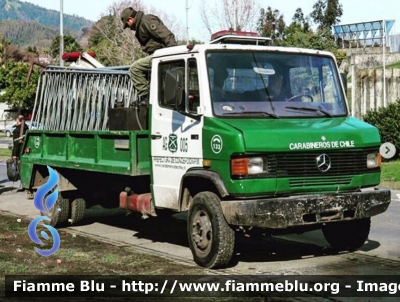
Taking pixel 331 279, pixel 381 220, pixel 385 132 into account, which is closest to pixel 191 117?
pixel 331 279

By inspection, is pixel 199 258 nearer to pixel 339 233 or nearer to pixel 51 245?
pixel 339 233

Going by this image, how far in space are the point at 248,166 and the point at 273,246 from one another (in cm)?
229

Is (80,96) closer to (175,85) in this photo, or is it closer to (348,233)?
(175,85)

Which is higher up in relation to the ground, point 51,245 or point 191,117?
point 191,117

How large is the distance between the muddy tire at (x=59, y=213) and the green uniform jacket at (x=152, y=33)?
9.80 feet

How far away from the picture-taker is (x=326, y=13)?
5462 centimetres

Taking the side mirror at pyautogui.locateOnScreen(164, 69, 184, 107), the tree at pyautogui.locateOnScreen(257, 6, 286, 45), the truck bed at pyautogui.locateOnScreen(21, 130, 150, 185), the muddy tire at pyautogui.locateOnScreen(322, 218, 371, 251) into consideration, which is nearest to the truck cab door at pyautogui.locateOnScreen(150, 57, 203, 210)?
the side mirror at pyautogui.locateOnScreen(164, 69, 184, 107)

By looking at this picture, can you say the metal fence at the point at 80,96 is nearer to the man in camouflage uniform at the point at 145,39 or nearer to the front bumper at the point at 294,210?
the man in camouflage uniform at the point at 145,39

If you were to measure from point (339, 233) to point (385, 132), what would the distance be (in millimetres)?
12860

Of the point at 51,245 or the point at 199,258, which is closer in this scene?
the point at 199,258

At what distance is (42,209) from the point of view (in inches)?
461

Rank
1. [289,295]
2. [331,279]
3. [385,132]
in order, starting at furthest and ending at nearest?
[385,132]
[331,279]
[289,295]

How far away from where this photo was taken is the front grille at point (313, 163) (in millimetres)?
7617

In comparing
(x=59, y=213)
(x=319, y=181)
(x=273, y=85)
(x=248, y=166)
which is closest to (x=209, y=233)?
(x=248, y=166)
